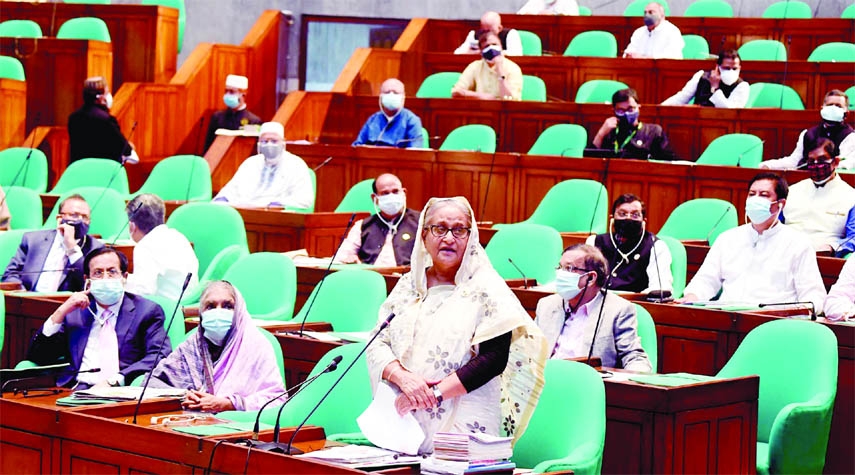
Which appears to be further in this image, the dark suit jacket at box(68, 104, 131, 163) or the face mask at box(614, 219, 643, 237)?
the dark suit jacket at box(68, 104, 131, 163)

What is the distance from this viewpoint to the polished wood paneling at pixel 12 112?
9148 millimetres

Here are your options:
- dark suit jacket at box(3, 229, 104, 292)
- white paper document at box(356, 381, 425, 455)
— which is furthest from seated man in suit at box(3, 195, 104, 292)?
white paper document at box(356, 381, 425, 455)

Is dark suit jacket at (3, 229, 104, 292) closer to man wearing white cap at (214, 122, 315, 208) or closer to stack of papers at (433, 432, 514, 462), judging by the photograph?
man wearing white cap at (214, 122, 315, 208)

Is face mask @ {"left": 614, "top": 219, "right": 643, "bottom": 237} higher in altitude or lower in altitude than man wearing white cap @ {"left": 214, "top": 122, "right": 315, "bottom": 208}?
lower

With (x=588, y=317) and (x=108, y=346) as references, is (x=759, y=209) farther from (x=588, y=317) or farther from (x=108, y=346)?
(x=108, y=346)

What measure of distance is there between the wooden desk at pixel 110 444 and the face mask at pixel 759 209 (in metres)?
2.38

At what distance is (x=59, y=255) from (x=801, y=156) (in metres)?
3.74

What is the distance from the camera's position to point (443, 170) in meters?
7.97

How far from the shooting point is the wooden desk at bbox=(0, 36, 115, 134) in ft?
30.7

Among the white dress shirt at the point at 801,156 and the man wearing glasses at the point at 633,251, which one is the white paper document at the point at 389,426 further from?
the white dress shirt at the point at 801,156

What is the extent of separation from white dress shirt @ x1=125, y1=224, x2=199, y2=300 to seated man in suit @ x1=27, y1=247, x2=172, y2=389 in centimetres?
99

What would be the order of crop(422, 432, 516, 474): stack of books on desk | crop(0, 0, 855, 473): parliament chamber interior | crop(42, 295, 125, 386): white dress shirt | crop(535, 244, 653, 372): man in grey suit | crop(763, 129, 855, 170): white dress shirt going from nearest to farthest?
crop(422, 432, 516, 474): stack of books on desk → crop(0, 0, 855, 473): parliament chamber interior → crop(535, 244, 653, 372): man in grey suit → crop(42, 295, 125, 386): white dress shirt → crop(763, 129, 855, 170): white dress shirt

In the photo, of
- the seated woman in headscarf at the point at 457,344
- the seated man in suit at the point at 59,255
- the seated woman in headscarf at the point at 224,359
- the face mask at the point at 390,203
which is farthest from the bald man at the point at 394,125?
the seated woman in headscarf at the point at 457,344

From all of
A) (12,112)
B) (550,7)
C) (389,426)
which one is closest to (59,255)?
(389,426)
